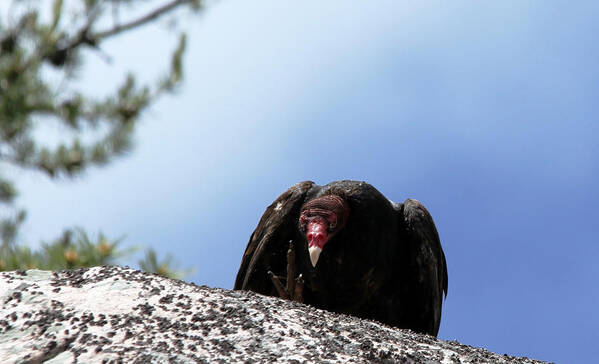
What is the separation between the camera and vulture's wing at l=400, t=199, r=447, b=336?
12.8 feet

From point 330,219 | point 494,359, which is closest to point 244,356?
point 494,359

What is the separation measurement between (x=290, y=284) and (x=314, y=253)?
211 mm

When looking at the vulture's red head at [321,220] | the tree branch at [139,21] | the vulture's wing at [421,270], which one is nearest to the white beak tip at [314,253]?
the vulture's red head at [321,220]

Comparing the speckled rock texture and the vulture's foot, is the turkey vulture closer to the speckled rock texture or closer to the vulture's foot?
the vulture's foot

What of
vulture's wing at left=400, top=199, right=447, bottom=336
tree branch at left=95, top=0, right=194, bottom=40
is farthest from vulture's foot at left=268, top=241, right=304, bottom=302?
tree branch at left=95, top=0, right=194, bottom=40

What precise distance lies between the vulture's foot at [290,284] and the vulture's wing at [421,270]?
2.29 feet

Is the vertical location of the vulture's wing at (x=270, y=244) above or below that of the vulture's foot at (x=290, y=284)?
above

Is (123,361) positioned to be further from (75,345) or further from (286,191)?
(286,191)

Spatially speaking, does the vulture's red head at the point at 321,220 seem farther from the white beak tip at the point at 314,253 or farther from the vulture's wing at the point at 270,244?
the vulture's wing at the point at 270,244

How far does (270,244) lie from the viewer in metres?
3.84

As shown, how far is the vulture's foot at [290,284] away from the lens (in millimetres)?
3516

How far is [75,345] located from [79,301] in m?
0.23

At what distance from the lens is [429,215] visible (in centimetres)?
416

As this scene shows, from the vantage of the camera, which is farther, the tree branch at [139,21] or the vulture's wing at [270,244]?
the tree branch at [139,21]
